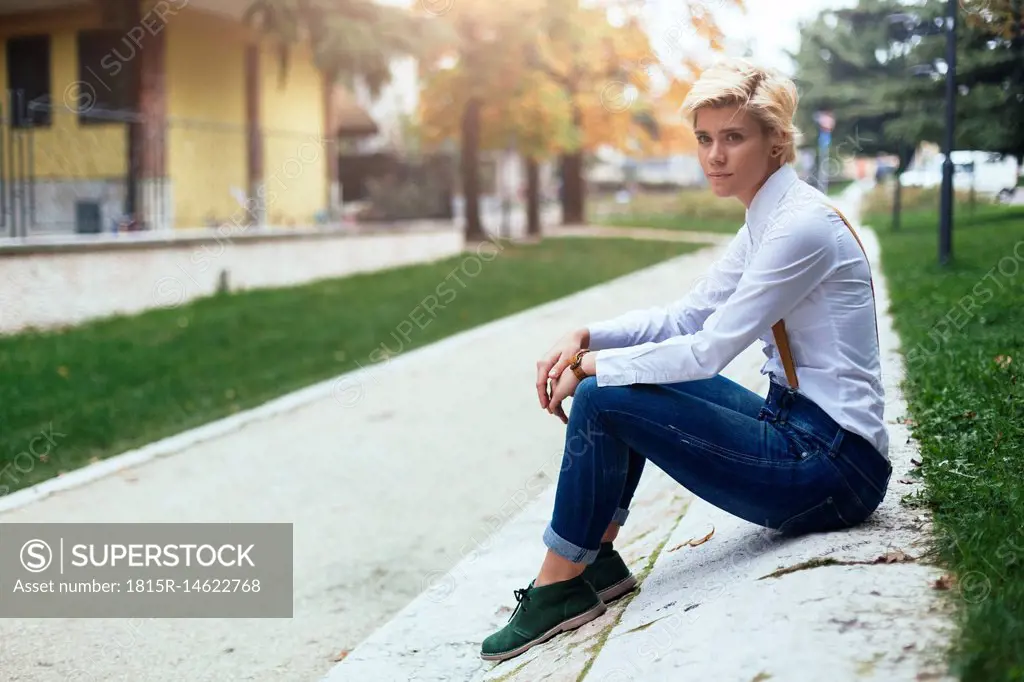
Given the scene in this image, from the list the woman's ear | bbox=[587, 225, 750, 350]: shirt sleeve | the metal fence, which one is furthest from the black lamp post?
the metal fence

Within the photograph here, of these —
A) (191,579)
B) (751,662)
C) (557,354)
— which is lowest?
(191,579)

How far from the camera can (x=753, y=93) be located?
3320mm

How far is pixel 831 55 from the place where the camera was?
28672 millimetres

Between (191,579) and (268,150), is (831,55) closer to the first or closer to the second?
(268,150)

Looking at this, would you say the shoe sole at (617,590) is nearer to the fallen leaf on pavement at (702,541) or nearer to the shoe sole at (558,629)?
the shoe sole at (558,629)

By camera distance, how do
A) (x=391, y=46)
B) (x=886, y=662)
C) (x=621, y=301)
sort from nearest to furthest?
(x=886, y=662), (x=621, y=301), (x=391, y=46)

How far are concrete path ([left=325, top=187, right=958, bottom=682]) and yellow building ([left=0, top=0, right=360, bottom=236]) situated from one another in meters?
9.34

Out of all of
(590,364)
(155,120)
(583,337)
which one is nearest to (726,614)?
(590,364)

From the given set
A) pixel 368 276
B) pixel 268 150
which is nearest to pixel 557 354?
pixel 368 276

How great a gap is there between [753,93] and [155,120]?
1205cm

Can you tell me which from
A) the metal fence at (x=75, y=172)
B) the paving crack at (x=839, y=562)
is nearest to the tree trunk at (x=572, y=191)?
the metal fence at (x=75, y=172)

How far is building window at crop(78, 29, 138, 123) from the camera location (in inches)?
655

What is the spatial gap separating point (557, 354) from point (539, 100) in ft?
64.6

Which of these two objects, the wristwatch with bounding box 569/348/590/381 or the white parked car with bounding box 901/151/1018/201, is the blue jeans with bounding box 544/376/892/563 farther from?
the white parked car with bounding box 901/151/1018/201
